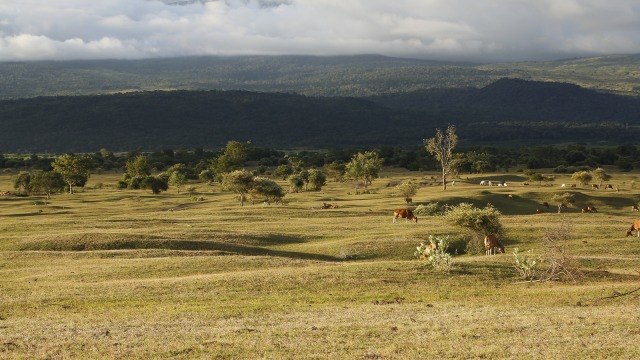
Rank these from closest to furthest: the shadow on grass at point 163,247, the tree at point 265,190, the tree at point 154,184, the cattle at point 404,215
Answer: the shadow on grass at point 163,247, the cattle at point 404,215, the tree at point 265,190, the tree at point 154,184

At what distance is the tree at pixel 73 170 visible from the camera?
9394cm

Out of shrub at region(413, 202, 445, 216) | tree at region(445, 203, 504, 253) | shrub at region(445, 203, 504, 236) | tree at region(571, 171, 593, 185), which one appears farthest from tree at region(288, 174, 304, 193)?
shrub at region(445, 203, 504, 236)

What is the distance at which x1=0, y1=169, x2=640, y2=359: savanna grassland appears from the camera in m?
19.5

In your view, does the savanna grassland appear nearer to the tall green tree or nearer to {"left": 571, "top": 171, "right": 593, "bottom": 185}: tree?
{"left": 571, "top": 171, "right": 593, "bottom": 185}: tree

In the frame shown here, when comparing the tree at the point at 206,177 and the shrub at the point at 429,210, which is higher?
the shrub at the point at 429,210

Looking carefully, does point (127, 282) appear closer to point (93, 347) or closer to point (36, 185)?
point (93, 347)

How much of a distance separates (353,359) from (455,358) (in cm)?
265

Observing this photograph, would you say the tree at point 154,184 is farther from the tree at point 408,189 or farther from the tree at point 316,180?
the tree at point 408,189

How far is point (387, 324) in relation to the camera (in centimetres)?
2238

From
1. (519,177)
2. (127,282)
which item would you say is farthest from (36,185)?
(519,177)

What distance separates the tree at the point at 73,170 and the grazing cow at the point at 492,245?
6691cm

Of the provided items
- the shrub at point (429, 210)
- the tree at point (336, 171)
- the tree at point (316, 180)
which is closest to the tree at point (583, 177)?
the tree at point (316, 180)

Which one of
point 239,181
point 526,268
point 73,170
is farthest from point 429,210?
point 73,170

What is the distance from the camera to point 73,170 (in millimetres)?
98938
